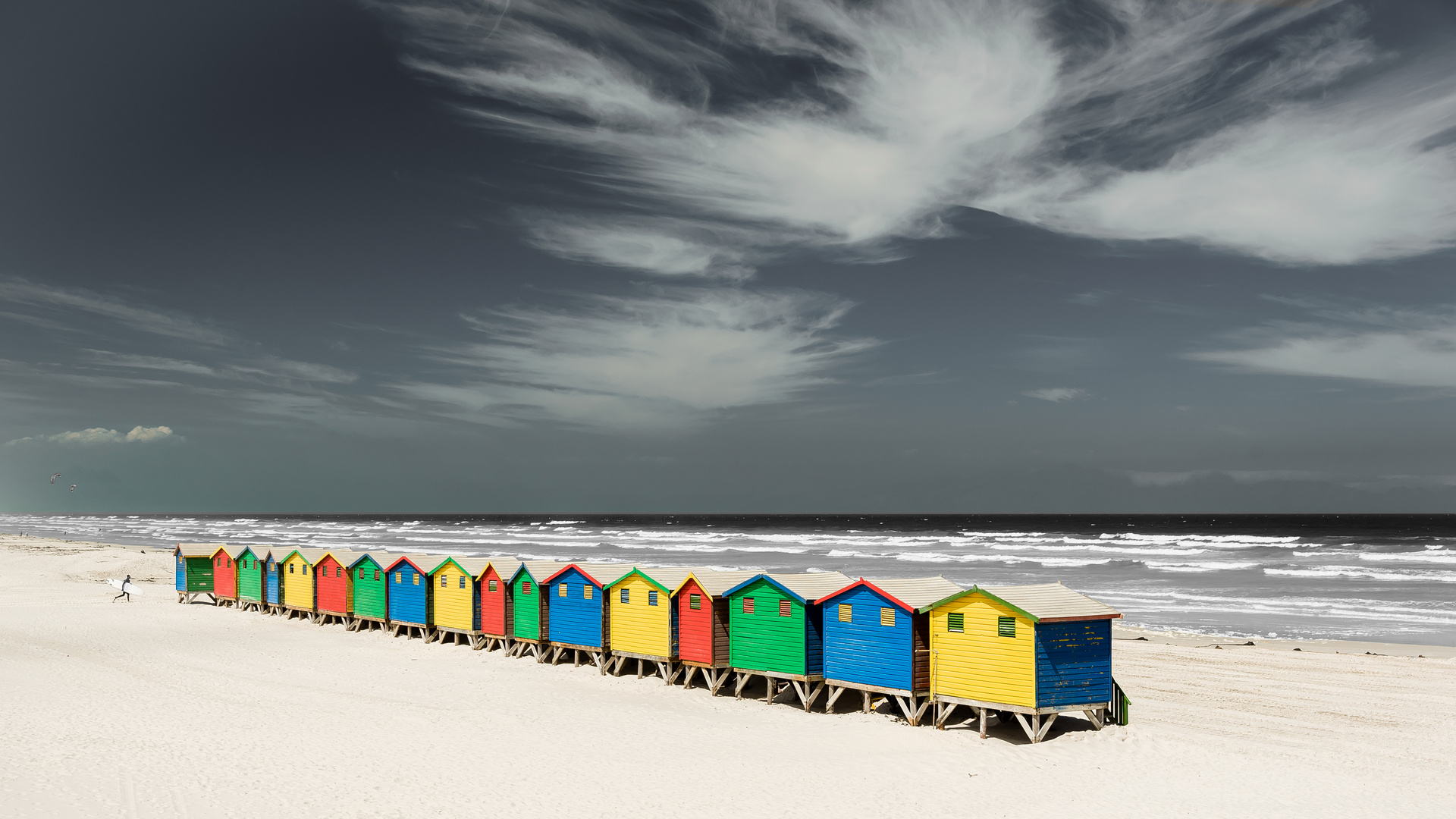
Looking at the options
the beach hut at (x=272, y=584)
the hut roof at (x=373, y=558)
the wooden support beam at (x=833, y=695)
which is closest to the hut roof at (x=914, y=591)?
the wooden support beam at (x=833, y=695)

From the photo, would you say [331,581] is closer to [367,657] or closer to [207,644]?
[207,644]

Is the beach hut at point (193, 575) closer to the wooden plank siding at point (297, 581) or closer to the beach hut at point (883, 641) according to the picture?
the wooden plank siding at point (297, 581)

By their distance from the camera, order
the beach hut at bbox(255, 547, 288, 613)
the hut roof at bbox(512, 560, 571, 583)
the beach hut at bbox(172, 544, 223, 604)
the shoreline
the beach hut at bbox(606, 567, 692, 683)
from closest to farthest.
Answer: the beach hut at bbox(606, 567, 692, 683)
the hut roof at bbox(512, 560, 571, 583)
the shoreline
the beach hut at bbox(255, 547, 288, 613)
the beach hut at bbox(172, 544, 223, 604)

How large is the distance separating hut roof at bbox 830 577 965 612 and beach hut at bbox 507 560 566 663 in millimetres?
9903

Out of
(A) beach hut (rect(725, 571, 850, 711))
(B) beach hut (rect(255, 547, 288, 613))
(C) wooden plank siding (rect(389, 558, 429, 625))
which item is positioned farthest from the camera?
(B) beach hut (rect(255, 547, 288, 613))

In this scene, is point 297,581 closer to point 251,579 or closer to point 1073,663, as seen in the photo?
point 251,579

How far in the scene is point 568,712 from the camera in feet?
66.0

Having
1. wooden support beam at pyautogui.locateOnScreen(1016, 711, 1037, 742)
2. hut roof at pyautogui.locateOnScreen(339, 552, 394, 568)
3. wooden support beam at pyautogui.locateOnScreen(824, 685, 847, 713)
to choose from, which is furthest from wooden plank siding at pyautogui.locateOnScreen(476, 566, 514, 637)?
wooden support beam at pyautogui.locateOnScreen(1016, 711, 1037, 742)

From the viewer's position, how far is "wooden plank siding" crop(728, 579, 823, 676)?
2050 cm

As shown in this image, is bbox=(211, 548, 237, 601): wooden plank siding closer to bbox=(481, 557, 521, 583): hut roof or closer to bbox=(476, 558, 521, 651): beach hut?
bbox=(481, 557, 521, 583): hut roof

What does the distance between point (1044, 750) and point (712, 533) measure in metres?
115

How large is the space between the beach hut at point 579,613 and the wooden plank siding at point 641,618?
36 cm

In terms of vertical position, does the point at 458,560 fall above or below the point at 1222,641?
above

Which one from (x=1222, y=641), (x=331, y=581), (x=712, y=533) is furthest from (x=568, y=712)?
(x=712, y=533)
